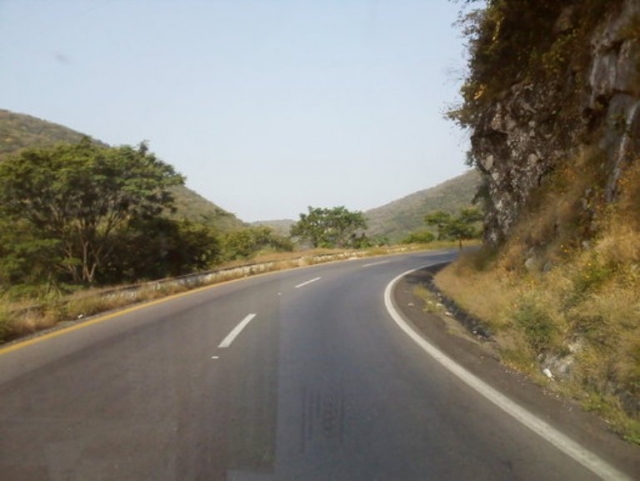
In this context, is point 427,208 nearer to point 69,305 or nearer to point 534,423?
point 69,305

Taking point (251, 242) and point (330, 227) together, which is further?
point (330, 227)

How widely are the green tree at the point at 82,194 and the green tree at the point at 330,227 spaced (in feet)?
101

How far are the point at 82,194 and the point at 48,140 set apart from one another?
37.9 meters

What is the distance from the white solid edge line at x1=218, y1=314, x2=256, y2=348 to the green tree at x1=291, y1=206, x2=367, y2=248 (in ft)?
151

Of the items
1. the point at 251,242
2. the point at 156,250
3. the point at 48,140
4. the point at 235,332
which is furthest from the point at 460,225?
the point at 235,332

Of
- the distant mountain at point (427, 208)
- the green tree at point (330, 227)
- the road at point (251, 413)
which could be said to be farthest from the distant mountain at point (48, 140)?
the road at point (251, 413)

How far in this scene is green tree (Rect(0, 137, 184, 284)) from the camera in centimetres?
2347

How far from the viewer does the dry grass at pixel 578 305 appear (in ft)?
19.5

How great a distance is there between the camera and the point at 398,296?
53.2ft

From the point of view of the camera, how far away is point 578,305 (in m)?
8.03

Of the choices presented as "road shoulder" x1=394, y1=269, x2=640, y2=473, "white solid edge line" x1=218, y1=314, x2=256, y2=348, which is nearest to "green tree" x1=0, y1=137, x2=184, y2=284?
"white solid edge line" x1=218, y1=314, x2=256, y2=348

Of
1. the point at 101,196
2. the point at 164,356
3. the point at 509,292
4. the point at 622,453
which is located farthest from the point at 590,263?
the point at 101,196

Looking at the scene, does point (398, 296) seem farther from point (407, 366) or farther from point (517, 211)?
point (407, 366)

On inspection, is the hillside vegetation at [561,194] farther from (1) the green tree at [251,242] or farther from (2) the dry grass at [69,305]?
(1) the green tree at [251,242]
